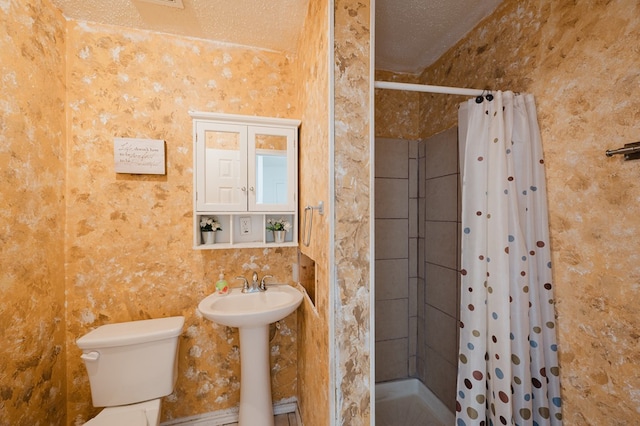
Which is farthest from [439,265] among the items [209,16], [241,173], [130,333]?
[209,16]

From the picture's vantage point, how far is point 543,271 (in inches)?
46.6

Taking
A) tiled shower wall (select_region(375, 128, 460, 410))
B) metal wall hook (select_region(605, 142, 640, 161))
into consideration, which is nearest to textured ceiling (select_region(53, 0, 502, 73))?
tiled shower wall (select_region(375, 128, 460, 410))

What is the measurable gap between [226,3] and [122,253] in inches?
62.3

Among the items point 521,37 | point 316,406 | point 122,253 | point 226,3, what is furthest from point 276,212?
point 521,37

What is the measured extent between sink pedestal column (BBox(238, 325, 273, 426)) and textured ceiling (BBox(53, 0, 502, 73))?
1840mm

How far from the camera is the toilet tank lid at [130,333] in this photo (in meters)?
1.37

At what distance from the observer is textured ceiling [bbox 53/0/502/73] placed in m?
1.43

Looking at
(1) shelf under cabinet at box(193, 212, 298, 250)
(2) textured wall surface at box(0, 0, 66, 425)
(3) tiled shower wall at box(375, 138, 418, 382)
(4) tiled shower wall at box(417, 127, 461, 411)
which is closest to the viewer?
(2) textured wall surface at box(0, 0, 66, 425)

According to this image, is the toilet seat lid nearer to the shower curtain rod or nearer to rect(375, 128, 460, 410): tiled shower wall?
rect(375, 128, 460, 410): tiled shower wall

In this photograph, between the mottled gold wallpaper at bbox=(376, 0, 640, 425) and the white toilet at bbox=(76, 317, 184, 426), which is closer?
the mottled gold wallpaper at bbox=(376, 0, 640, 425)

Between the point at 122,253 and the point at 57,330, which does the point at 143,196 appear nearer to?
the point at 122,253

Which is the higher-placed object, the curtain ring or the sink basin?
the curtain ring

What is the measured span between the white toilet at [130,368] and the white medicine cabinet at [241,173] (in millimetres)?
566

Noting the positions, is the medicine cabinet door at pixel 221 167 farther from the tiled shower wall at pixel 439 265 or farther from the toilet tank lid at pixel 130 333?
the tiled shower wall at pixel 439 265
